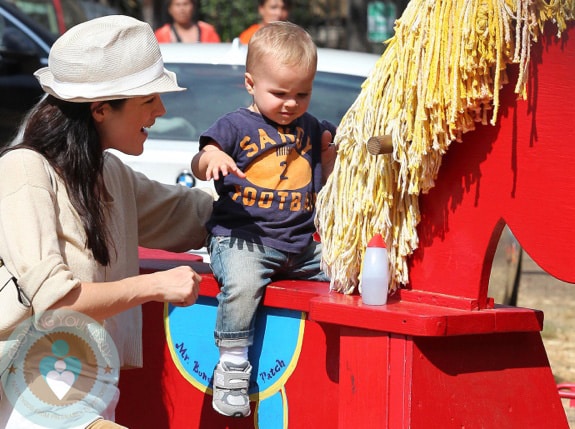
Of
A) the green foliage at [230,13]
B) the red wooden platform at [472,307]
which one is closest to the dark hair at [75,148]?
the red wooden platform at [472,307]

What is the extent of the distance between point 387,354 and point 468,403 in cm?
24

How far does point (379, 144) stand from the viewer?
2.47 m

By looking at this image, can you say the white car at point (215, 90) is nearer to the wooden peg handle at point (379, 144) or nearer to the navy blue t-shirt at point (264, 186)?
the navy blue t-shirt at point (264, 186)

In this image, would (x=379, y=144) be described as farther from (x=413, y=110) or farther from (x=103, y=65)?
(x=103, y=65)

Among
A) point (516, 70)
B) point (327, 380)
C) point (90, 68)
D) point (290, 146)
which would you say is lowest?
point (327, 380)

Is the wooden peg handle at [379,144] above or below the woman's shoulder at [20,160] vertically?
above

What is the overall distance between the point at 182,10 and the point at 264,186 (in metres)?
5.71

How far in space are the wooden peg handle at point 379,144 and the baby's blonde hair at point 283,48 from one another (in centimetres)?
49

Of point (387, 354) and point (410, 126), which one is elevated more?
point (410, 126)

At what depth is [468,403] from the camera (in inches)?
98.6


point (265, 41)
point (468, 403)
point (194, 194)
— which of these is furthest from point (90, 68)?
point (468, 403)

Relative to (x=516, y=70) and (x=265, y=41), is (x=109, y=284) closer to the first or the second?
(x=265, y=41)

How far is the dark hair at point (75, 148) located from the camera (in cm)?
263

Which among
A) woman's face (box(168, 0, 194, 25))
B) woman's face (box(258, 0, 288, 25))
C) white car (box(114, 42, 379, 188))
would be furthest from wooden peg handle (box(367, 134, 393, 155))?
woman's face (box(168, 0, 194, 25))
